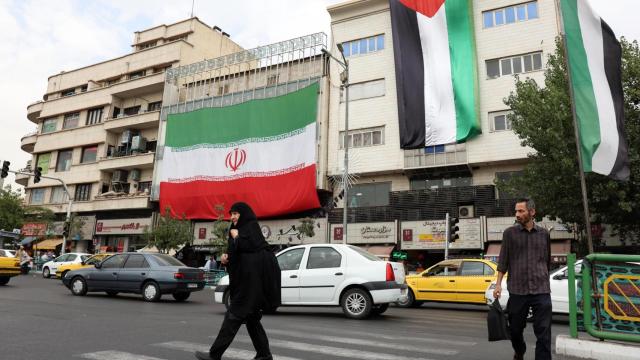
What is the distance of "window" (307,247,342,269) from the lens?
10156mm

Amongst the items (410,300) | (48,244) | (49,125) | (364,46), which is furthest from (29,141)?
(410,300)

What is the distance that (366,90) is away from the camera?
30.1m

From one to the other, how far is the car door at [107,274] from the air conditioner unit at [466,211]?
17375 mm

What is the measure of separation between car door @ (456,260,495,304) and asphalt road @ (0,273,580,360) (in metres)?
2.13

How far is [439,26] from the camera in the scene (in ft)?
91.2

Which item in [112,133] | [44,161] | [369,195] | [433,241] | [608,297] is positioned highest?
[112,133]

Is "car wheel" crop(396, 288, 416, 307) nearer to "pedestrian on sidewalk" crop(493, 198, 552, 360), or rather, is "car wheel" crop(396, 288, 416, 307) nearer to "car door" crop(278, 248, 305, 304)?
"car door" crop(278, 248, 305, 304)

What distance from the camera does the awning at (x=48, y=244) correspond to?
43.4 metres

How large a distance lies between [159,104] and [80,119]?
10.1 metres

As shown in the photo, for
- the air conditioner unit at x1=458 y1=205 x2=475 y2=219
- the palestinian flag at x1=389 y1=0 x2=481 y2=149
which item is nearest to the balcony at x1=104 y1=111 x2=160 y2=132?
the palestinian flag at x1=389 y1=0 x2=481 y2=149

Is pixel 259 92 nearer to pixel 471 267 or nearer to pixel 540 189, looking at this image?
pixel 540 189

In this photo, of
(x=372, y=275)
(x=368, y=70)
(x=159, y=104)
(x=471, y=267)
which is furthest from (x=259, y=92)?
(x=372, y=275)

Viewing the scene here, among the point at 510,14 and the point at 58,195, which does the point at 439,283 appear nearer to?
the point at 510,14

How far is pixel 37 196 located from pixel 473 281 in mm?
47107
